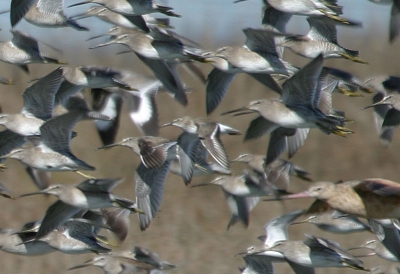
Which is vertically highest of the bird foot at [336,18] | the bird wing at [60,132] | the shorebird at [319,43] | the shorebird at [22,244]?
the bird foot at [336,18]

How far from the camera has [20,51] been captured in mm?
8359

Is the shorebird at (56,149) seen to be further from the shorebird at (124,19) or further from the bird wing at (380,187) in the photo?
the bird wing at (380,187)

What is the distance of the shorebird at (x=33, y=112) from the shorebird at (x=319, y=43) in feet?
6.52

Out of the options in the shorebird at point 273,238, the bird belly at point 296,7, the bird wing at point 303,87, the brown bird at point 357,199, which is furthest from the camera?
the shorebird at point 273,238

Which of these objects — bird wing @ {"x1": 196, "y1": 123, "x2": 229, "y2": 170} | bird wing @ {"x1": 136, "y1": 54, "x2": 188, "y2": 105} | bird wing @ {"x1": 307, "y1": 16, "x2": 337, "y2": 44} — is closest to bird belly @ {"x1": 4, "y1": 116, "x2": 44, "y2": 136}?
bird wing @ {"x1": 136, "y1": 54, "x2": 188, "y2": 105}

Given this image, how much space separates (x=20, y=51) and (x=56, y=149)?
987 mm

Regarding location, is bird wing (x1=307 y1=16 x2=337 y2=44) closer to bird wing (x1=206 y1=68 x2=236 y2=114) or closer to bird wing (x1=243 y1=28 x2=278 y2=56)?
bird wing (x1=243 y1=28 x2=278 y2=56)

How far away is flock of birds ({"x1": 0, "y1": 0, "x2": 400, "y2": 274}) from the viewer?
7668 mm

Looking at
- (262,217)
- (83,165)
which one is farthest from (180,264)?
(83,165)

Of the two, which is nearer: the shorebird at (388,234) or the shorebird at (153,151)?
the shorebird at (153,151)

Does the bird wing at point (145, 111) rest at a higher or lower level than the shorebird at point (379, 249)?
higher

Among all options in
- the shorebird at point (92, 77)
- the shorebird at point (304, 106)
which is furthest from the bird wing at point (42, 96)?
the shorebird at point (304, 106)

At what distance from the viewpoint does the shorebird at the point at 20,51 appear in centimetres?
827

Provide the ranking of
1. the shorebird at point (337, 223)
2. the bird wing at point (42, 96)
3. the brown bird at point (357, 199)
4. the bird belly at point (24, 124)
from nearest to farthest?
the brown bird at point (357, 199) < the bird wing at point (42, 96) < the bird belly at point (24, 124) < the shorebird at point (337, 223)
